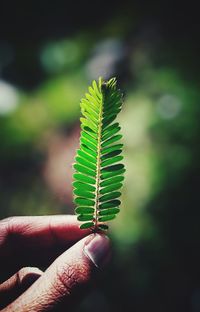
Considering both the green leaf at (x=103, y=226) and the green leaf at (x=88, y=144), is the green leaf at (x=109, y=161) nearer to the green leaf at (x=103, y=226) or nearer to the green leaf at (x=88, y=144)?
the green leaf at (x=88, y=144)

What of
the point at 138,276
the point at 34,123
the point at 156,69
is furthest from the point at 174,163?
the point at 34,123

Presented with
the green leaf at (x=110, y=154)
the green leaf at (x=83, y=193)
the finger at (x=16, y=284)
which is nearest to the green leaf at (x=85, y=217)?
the green leaf at (x=83, y=193)

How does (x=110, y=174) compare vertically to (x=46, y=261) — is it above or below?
above

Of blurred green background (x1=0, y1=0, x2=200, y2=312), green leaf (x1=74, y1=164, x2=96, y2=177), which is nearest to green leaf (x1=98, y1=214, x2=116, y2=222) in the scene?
green leaf (x1=74, y1=164, x2=96, y2=177)

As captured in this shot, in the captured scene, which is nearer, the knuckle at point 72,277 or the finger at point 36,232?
the knuckle at point 72,277

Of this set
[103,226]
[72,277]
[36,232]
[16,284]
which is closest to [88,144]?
[103,226]

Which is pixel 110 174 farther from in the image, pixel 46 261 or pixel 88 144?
pixel 46 261

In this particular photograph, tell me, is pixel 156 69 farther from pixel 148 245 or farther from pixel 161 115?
pixel 148 245
